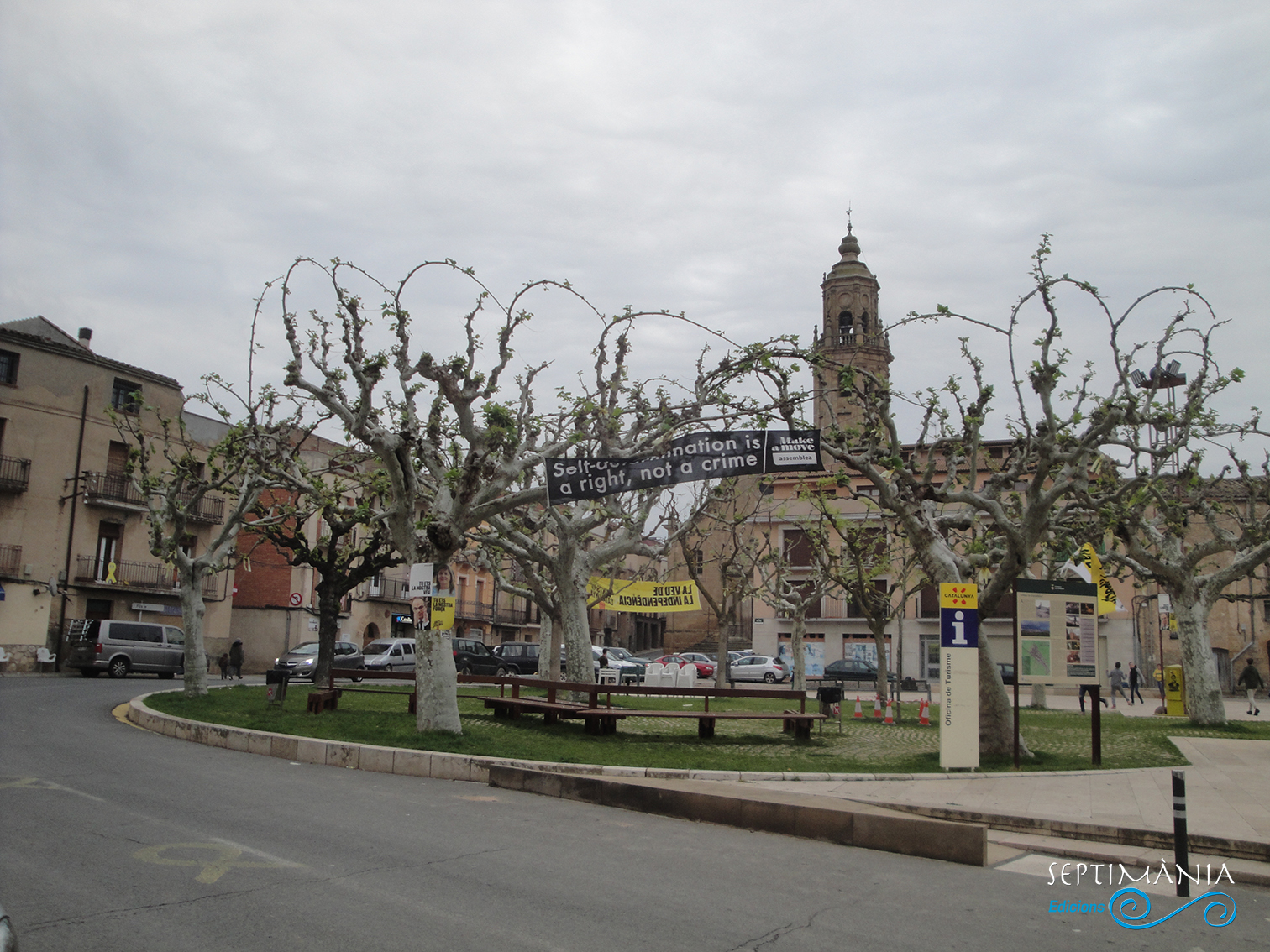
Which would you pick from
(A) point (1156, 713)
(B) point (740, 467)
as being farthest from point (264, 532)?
(A) point (1156, 713)

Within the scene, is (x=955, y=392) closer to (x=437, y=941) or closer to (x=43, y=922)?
(x=437, y=941)

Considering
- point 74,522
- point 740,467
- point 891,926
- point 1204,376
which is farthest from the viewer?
point 74,522

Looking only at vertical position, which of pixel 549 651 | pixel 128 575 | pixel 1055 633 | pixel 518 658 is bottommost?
pixel 518 658

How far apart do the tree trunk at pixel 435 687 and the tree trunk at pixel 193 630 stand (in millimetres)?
8115

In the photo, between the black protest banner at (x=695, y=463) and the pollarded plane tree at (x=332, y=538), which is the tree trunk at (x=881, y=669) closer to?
the black protest banner at (x=695, y=463)

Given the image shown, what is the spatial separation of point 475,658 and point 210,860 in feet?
103

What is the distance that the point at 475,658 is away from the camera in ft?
123

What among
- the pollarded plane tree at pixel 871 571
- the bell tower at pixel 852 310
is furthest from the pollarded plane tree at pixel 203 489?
the bell tower at pixel 852 310

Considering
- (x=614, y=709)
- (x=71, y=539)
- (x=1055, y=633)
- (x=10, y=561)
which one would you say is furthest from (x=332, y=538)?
(x=1055, y=633)

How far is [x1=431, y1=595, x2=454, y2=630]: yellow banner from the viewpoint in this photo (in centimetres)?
1362

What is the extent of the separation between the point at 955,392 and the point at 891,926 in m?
12.3

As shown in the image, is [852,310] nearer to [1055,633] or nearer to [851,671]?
[851,671]

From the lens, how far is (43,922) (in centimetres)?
523

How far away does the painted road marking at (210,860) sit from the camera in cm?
641
